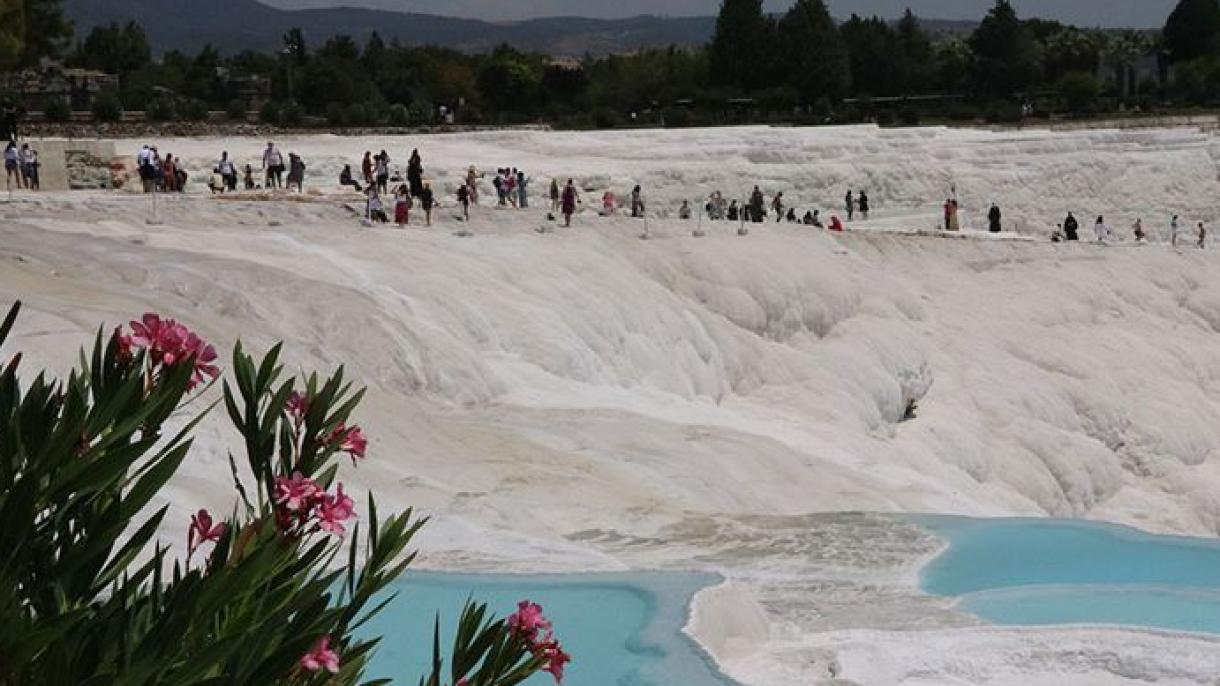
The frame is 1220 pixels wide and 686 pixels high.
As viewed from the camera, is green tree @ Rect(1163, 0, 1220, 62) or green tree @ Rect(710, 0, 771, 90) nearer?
green tree @ Rect(710, 0, 771, 90)

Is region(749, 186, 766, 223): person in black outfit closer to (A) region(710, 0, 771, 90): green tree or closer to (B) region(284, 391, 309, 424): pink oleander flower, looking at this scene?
(B) region(284, 391, 309, 424): pink oleander flower

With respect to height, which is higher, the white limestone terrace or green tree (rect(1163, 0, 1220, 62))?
green tree (rect(1163, 0, 1220, 62))

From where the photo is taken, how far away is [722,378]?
20766mm

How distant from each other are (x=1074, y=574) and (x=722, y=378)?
9289mm

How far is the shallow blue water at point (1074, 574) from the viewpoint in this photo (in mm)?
10117

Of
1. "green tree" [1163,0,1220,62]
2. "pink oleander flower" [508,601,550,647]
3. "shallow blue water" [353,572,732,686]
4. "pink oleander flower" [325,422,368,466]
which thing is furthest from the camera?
"green tree" [1163,0,1220,62]

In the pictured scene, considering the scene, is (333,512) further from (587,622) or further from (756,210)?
(756,210)

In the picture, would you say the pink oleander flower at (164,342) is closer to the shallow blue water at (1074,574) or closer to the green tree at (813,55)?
the shallow blue water at (1074,574)

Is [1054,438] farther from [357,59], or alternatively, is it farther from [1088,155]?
[357,59]

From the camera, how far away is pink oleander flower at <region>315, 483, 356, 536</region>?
3.50 m

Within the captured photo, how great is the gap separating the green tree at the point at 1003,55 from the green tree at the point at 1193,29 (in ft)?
29.7

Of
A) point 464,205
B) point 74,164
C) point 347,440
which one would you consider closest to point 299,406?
point 347,440

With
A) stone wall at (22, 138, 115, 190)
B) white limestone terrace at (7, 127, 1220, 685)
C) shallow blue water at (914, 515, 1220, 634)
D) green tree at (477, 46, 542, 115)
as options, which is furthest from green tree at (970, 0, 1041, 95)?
shallow blue water at (914, 515, 1220, 634)

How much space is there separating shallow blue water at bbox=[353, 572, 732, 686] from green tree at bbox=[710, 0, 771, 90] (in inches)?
2631
